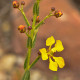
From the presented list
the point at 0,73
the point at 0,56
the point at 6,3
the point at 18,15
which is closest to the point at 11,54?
the point at 0,56

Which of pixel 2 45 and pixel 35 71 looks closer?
pixel 35 71

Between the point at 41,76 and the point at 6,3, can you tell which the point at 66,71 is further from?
the point at 6,3

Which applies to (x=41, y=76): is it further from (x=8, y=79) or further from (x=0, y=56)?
(x=0, y=56)

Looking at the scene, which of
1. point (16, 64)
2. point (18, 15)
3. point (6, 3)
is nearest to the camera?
point (16, 64)

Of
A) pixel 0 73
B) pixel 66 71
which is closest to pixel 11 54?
pixel 0 73

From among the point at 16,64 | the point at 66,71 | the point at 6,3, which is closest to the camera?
the point at 66,71

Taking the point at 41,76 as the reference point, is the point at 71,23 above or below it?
above

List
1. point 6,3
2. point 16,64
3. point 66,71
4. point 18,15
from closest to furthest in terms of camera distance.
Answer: point 66,71 → point 16,64 → point 18,15 → point 6,3

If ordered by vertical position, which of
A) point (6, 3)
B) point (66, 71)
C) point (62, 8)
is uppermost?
point (62, 8)

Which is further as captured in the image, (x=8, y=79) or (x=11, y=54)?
(x=11, y=54)
